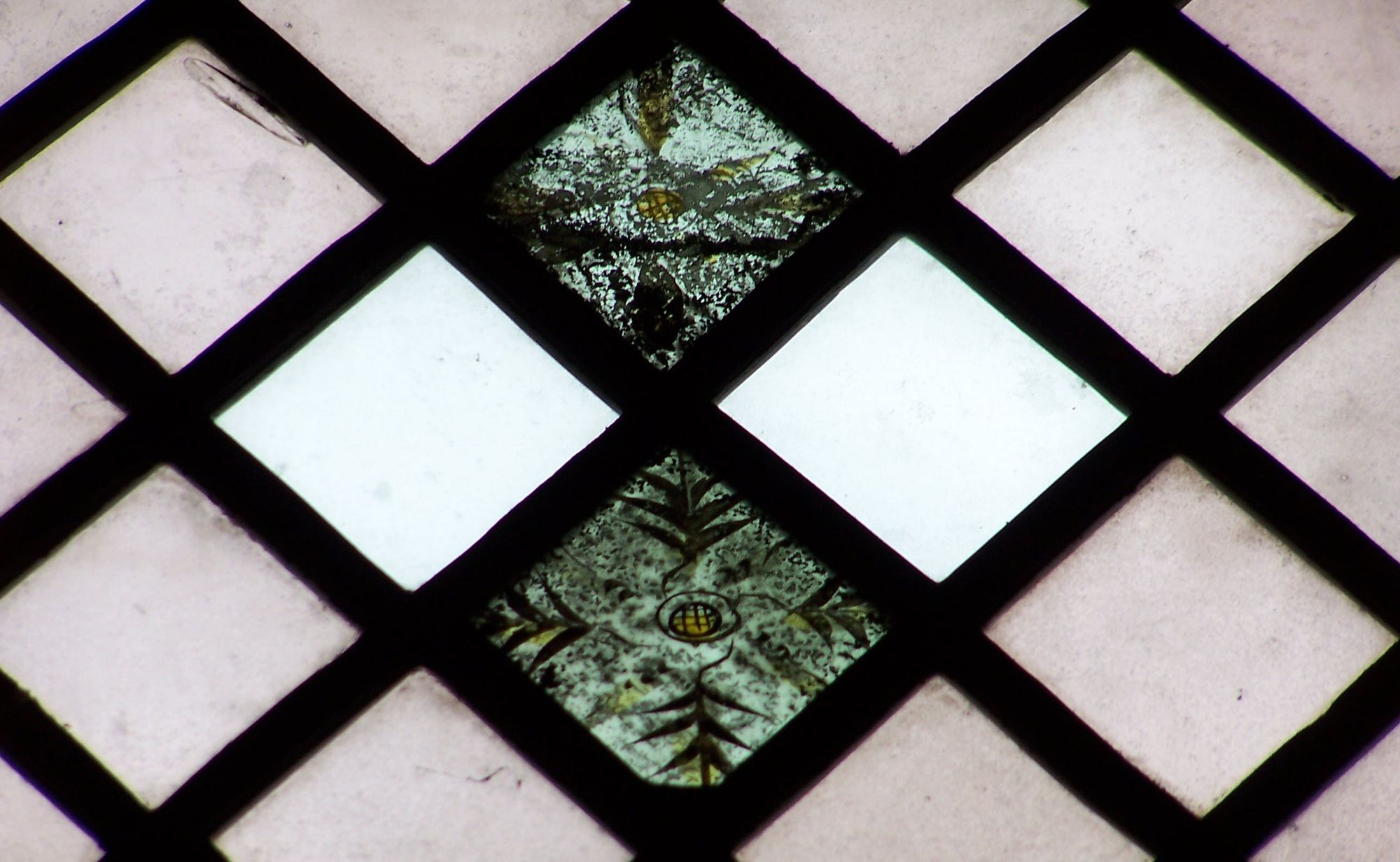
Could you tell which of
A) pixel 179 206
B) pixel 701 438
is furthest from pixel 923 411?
pixel 179 206

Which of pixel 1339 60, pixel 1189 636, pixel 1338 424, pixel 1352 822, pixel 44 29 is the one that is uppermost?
pixel 44 29

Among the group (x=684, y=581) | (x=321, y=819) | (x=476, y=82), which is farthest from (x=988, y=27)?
(x=321, y=819)

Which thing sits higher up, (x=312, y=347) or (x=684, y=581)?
(x=312, y=347)

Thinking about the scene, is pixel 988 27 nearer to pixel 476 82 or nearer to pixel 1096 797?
pixel 476 82

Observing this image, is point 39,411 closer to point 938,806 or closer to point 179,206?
point 179,206

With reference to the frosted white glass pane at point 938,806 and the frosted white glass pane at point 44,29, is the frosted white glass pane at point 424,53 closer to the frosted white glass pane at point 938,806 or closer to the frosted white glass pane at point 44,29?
the frosted white glass pane at point 44,29
